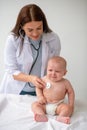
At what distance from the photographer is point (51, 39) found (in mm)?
1671

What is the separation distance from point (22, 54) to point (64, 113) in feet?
1.67

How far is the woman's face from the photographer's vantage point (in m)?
1.50

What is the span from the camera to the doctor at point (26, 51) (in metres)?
1.54

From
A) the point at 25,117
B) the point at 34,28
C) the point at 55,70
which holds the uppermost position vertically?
the point at 34,28

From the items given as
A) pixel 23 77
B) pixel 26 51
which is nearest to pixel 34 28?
pixel 26 51

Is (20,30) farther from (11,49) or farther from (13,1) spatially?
(13,1)

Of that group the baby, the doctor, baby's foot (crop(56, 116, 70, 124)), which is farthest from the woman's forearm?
baby's foot (crop(56, 116, 70, 124))

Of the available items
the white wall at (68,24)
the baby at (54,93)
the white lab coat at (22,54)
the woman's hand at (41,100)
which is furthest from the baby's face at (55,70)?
the white wall at (68,24)

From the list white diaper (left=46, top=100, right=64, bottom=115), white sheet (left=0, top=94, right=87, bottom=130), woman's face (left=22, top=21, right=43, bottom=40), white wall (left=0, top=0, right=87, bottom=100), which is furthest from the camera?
white wall (left=0, top=0, right=87, bottom=100)

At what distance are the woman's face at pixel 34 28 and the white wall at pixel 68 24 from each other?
765 mm

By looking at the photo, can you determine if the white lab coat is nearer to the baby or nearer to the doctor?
the doctor

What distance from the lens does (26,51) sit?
5.39ft

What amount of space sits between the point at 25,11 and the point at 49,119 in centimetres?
65

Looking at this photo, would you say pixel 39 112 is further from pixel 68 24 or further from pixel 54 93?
pixel 68 24
